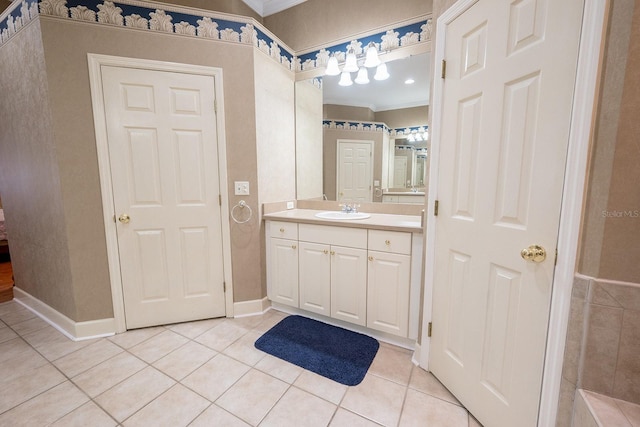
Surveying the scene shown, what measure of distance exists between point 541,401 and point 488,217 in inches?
29.8

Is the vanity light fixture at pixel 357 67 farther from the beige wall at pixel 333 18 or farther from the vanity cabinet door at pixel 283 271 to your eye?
the vanity cabinet door at pixel 283 271

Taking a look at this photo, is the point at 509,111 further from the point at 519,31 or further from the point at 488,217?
the point at 488,217

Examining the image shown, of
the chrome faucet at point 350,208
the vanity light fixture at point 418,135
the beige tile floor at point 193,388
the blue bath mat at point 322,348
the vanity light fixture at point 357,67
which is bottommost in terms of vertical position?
the beige tile floor at point 193,388

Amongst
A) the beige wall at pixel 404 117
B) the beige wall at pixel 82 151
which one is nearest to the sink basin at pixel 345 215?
the beige wall at pixel 82 151

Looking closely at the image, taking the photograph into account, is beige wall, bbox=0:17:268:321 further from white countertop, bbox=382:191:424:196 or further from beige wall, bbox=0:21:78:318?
white countertop, bbox=382:191:424:196

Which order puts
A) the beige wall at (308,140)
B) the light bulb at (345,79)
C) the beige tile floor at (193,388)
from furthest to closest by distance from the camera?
the beige wall at (308,140), the light bulb at (345,79), the beige tile floor at (193,388)

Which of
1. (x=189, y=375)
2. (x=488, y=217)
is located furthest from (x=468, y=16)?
(x=189, y=375)

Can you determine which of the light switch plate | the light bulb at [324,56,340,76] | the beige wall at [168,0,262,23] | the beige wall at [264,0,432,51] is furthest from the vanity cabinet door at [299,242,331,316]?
the beige wall at [168,0,262,23]

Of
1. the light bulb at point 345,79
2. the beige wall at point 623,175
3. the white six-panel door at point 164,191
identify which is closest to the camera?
the beige wall at point 623,175

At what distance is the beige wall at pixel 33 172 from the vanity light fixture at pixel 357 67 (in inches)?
82.2

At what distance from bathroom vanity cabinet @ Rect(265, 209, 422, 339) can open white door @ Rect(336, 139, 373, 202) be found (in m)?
0.40

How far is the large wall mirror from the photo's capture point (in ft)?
7.13

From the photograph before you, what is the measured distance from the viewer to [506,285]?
1.17 meters

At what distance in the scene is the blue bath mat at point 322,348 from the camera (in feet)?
5.60
